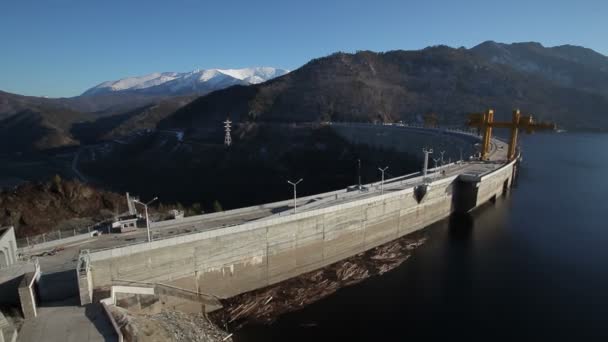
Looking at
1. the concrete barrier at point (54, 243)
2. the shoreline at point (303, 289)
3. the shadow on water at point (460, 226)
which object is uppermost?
the concrete barrier at point (54, 243)

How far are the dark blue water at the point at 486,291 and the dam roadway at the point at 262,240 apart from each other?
15.5 feet

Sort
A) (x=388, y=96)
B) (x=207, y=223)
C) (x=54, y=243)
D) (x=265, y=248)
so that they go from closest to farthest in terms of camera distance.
Result: 1. (x=54, y=243)
2. (x=265, y=248)
3. (x=207, y=223)
4. (x=388, y=96)

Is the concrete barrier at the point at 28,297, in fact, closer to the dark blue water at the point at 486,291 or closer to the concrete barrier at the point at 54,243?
the concrete barrier at the point at 54,243

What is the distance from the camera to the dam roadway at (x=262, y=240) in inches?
1010

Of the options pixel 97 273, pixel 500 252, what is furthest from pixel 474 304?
pixel 97 273

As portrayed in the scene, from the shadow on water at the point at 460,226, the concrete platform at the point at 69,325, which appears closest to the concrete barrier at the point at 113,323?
the concrete platform at the point at 69,325

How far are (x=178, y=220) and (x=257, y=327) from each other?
12.2 m

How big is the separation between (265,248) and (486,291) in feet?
65.3

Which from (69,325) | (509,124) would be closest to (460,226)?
(509,124)

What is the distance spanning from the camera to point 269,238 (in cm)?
3212

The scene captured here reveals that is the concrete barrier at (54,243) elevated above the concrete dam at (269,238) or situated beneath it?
elevated above

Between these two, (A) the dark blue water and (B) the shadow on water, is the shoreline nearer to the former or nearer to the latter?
(A) the dark blue water

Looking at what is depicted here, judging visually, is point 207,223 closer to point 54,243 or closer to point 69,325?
point 54,243

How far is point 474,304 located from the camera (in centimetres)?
2983
